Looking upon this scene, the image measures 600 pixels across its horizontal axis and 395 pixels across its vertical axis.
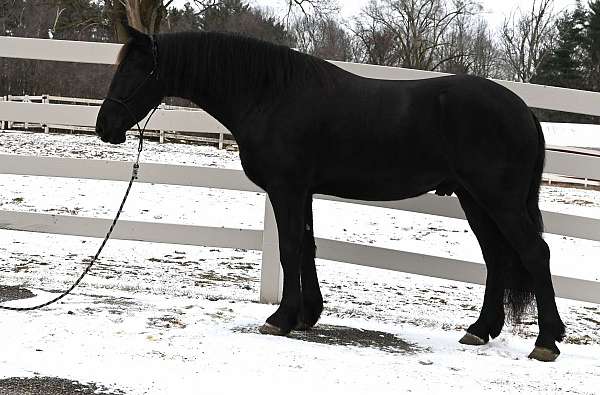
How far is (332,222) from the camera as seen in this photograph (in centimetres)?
957

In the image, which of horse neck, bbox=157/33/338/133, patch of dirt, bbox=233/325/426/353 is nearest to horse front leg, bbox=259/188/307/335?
patch of dirt, bbox=233/325/426/353

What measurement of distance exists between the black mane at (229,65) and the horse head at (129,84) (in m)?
0.09

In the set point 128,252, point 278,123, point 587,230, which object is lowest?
point 128,252

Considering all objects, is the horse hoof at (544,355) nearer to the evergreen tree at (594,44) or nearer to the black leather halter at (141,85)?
the black leather halter at (141,85)

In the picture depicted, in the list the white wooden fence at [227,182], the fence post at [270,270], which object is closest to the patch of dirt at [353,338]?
the fence post at [270,270]

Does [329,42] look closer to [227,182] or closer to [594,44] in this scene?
[594,44]

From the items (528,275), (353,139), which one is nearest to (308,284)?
(353,139)

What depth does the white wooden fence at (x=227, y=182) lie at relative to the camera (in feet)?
15.9

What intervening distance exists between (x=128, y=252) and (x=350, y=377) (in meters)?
3.91

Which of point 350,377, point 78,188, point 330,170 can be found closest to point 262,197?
point 78,188

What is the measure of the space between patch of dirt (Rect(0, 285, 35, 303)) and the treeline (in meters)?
15.4

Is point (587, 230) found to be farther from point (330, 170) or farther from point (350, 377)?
point (350, 377)

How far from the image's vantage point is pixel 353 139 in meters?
→ 4.03

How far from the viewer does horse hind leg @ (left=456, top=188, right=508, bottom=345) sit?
423 cm
